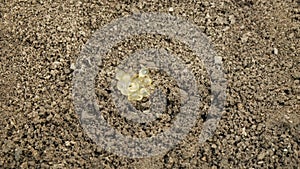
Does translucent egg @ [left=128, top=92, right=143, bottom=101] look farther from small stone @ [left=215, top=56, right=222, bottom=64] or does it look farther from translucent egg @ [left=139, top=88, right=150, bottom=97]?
small stone @ [left=215, top=56, right=222, bottom=64]

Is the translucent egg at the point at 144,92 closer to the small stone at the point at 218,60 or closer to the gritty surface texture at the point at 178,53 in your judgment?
the gritty surface texture at the point at 178,53

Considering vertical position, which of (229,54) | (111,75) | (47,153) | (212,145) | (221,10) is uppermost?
(221,10)

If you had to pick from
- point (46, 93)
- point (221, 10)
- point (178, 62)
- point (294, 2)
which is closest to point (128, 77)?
point (178, 62)

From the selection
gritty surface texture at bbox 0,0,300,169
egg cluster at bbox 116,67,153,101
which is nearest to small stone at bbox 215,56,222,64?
gritty surface texture at bbox 0,0,300,169

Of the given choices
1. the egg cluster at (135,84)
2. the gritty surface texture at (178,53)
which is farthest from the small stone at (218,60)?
the egg cluster at (135,84)

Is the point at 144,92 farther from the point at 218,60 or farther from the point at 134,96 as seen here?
the point at 218,60

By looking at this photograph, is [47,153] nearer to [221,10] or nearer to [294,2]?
[221,10]

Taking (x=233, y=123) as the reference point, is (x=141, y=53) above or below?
above
